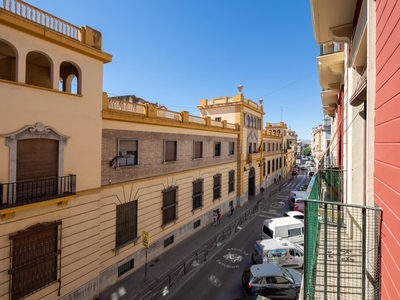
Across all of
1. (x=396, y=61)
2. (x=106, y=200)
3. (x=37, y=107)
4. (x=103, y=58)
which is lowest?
(x=106, y=200)

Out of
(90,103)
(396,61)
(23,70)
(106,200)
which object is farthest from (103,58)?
(396,61)

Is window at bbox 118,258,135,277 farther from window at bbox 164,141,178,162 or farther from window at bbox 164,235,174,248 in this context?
window at bbox 164,141,178,162

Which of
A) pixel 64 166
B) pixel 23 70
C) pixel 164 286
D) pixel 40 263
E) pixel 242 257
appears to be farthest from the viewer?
pixel 242 257

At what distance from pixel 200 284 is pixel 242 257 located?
397 centimetres

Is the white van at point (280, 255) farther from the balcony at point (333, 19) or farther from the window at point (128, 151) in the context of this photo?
the balcony at point (333, 19)

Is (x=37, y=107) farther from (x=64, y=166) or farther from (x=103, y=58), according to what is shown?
(x=103, y=58)

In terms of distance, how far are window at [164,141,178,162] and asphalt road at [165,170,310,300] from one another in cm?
697

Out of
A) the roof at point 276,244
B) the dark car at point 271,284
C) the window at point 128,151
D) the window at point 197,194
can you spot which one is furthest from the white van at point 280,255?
the window at point 128,151

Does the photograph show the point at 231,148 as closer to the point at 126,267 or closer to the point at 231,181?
the point at 231,181

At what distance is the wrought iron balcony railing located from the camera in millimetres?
7180

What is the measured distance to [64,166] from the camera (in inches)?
345

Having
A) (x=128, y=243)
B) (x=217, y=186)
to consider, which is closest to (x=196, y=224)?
(x=217, y=186)

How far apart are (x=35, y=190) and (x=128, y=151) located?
4921 mm

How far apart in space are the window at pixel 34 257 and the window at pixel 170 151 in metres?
Result: 7.65
